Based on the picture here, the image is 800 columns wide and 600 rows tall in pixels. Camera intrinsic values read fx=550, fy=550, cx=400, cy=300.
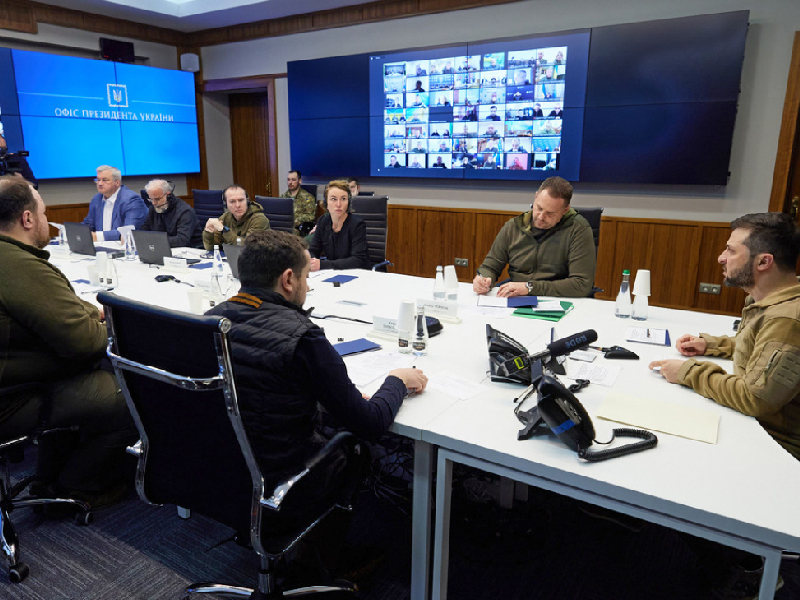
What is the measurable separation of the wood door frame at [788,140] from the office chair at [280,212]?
3.80 meters

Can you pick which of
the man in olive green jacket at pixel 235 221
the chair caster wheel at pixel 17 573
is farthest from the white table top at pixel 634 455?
the man in olive green jacket at pixel 235 221

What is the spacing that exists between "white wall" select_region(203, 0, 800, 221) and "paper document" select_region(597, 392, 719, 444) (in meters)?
3.59

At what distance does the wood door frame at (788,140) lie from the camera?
4.02 meters

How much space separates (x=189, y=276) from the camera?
3.30 metres

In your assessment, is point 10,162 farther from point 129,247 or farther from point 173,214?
point 129,247

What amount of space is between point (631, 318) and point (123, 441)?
2203 millimetres

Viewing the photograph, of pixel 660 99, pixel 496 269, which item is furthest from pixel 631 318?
pixel 660 99

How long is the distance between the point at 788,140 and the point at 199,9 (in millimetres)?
5982

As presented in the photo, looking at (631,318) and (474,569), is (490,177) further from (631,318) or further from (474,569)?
(474,569)

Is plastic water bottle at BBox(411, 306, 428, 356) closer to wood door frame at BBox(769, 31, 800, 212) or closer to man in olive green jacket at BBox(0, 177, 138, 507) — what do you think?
man in olive green jacket at BBox(0, 177, 138, 507)

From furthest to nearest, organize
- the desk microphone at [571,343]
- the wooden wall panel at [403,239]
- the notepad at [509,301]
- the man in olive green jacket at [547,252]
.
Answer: the wooden wall panel at [403,239] < the man in olive green jacket at [547,252] < the notepad at [509,301] < the desk microphone at [571,343]

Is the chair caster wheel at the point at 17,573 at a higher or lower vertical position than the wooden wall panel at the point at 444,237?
lower

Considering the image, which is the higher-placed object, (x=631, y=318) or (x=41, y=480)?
(x=631, y=318)

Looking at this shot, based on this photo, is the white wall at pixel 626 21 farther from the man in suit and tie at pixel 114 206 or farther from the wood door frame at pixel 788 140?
the man in suit and tie at pixel 114 206
